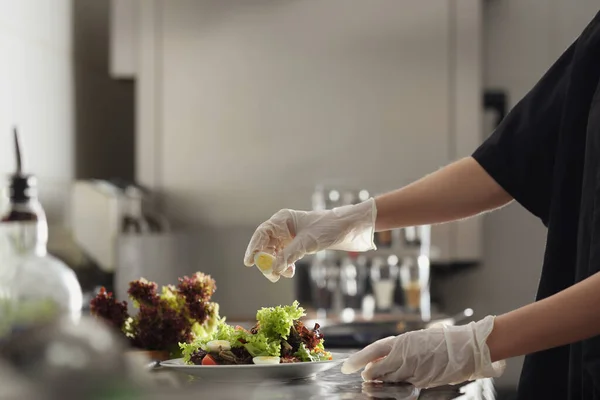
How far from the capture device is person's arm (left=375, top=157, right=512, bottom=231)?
150 cm

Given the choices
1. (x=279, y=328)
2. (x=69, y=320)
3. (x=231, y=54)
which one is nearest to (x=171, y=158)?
(x=231, y=54)

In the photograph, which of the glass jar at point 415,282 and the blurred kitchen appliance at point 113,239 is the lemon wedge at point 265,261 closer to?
the blurred kitchen appliance at point 113,239

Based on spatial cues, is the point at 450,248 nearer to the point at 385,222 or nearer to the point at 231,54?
the point at 231,54

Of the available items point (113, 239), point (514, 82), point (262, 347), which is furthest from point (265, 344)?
point (514, 82)

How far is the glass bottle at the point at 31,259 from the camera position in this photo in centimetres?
100

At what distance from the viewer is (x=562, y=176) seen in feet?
4.67

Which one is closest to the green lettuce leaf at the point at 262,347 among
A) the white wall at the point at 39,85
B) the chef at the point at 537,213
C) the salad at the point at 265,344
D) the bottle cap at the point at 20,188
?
the salad at the point at 265,344

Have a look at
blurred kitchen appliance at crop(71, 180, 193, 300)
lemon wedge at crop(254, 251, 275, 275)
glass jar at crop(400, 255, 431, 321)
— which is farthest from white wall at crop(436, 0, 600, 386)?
lemon wedge at crop(254, 251, 275, 275)

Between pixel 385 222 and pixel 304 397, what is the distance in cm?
57

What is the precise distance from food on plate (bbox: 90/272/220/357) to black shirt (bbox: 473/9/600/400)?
0.49 meters

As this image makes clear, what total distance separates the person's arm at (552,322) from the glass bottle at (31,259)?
1.64 feet

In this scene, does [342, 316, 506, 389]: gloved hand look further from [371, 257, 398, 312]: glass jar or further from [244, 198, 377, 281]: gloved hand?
[371, 257, 398, 312]: glass jar

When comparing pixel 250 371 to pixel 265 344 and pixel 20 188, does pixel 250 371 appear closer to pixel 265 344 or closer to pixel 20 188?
pixel 265 344

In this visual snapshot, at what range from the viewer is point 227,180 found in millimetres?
3469
